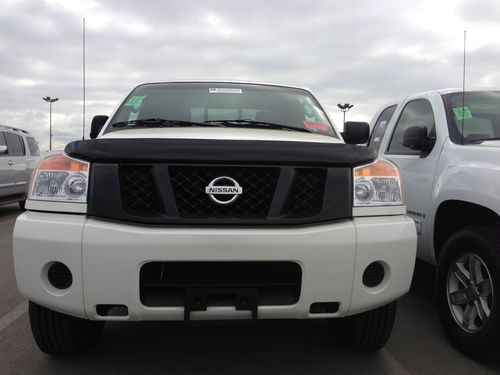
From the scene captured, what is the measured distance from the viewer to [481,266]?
3.17m

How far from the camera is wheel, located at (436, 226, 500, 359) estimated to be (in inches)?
116

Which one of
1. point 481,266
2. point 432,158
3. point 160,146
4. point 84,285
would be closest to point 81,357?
point 84,285

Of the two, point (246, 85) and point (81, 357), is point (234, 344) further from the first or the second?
point (246, 85)

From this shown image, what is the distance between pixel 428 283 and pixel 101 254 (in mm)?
3702

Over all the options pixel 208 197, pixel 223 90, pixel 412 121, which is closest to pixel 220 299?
pixel 208 197

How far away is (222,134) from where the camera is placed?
295 centimetres

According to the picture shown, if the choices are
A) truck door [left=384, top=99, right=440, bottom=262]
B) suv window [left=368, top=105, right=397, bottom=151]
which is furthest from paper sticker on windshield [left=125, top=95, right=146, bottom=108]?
suv window [left=368, top=105, right=397, bottom=151]

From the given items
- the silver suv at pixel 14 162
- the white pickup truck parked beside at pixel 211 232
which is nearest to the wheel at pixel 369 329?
the white pickup truck parked beside at pixel 211 232

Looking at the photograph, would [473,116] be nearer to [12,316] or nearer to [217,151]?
[217,151]

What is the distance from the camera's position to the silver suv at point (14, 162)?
32.9 ft

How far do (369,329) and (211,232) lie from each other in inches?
48.7

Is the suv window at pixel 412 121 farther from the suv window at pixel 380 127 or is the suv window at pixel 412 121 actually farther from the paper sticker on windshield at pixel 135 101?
the paper sticker on windshield at pixel 135 101

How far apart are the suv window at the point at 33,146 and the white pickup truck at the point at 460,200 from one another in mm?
9416

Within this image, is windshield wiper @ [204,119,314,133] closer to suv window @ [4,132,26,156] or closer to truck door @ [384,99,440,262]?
truck door @ [384,99,440,262]
